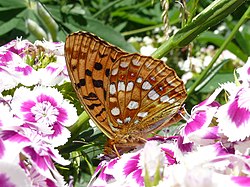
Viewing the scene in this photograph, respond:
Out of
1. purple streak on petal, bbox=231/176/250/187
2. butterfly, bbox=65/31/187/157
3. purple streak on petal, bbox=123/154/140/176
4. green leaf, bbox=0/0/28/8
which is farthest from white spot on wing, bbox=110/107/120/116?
green leaf, bbox=0/0/28/8

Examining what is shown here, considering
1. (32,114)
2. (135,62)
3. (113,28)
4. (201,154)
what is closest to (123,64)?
(135,62)

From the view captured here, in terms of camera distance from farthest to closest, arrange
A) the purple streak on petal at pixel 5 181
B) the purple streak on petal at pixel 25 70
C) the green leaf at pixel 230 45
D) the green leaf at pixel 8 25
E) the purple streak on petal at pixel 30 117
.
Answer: the green leaf at pixel 230 45
the green leaf at pixel 8 25
the purple streak on petal at pixel 25 70
the purple streak on petal at pixel 30 117
the purple streak on petal at pixel 5 181

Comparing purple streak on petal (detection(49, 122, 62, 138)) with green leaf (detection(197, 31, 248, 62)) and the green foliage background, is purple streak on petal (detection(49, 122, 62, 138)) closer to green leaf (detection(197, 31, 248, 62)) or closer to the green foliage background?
the green foliage background

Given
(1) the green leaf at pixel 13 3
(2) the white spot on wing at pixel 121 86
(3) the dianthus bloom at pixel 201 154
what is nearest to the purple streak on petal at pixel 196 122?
(3) the dianthus bloom at pixel 201 154

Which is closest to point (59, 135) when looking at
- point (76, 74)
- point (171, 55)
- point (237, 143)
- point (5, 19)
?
point (76, 74)

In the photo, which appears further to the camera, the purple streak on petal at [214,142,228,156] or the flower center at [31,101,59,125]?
the flower center at [31,101,59,125]

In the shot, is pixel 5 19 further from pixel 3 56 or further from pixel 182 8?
pixel 182 8

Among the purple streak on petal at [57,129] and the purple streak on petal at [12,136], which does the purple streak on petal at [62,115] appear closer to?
the purple streak on petal at [57,129]
